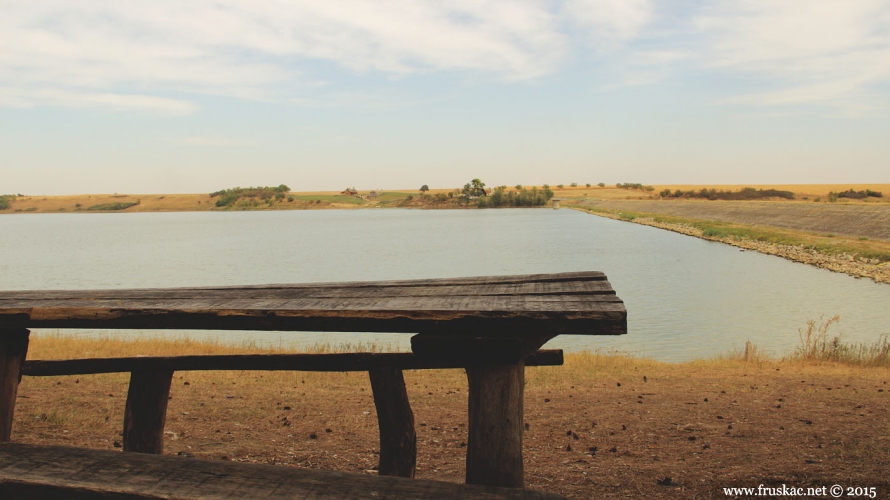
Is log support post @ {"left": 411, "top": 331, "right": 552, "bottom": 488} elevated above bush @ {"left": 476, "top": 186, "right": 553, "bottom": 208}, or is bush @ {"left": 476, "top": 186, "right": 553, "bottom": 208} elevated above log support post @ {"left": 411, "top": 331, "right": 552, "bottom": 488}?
bush @ {"left": 476, "top": 186, "right": 553, "bottom": 208}

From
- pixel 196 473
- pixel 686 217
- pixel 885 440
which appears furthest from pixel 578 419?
pixel 686 217

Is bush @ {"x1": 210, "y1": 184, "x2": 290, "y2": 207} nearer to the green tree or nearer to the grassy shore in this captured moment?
the green tree

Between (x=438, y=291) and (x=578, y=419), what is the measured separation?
4.26m

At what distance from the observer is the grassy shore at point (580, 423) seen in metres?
5.55

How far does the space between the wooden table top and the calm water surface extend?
11254mm

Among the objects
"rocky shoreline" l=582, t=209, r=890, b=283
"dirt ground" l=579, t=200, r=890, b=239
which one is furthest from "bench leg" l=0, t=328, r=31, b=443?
"dirt ground" l=579, t=200, r=890, b=239

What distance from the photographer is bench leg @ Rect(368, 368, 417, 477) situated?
16.5ft

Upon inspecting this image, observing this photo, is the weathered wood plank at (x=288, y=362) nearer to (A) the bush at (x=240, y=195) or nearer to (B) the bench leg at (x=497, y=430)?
(B) the bench leg at (x=497, y=430)

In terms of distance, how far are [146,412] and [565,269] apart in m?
29.1

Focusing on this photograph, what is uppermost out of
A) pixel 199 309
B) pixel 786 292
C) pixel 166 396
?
pixel 199 309

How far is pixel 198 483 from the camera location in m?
3.09

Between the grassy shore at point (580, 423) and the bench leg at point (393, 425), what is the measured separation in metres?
0.58

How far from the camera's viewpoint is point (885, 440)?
6324 millimetres

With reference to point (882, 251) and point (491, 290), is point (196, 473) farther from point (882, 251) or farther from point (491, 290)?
point (882, 251)
